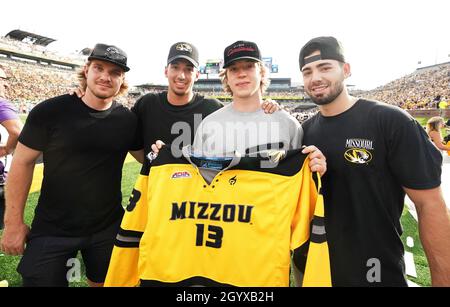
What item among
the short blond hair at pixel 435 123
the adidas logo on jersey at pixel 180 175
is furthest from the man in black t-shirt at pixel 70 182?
the short blond hair at pixel 435 123

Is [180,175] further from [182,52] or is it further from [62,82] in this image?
[62,82]

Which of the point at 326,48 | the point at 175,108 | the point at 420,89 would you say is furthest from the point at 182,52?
the point at 420,89

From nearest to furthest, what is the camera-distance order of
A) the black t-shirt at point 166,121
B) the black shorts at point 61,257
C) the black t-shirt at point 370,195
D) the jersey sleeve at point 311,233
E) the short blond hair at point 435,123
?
the jersey sleeve at point 311,233 → the black t-shirt at point 370,195 → the black shorts at point 61,257 → the black t-shirt at point 166,121 → the short blond hair at point 435,123

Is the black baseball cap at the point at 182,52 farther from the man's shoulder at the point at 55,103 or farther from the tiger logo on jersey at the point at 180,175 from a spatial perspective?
the tiger logo on jersey at the point at 180,175

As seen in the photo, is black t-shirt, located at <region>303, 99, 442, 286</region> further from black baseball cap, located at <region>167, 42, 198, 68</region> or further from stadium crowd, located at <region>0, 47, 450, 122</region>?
stadium crowd, located at <region>0, 47, 450, 122</region>

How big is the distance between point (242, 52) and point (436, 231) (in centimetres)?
181

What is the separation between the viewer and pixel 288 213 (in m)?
1.76

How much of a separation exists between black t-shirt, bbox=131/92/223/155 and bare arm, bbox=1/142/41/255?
0.92 metres

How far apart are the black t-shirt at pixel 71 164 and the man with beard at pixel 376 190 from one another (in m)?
1.77

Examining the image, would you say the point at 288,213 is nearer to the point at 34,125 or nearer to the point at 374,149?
the point at 374,149

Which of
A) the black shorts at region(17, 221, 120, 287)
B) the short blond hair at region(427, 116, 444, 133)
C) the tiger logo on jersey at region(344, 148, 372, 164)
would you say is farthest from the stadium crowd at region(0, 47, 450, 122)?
the black shorts at region(17, 221, 120, 287)

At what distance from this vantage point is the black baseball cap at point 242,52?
7.47 ft

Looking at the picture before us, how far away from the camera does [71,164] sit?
7.70ft

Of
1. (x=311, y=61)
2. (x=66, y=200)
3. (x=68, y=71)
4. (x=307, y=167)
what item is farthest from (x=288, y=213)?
(x=68, y=71)
